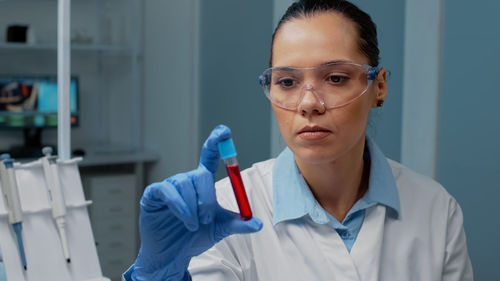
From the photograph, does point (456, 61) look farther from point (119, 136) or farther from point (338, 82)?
point (119, 136)

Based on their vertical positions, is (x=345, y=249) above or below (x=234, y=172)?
below

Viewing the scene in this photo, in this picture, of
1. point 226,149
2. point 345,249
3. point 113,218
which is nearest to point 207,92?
point 113,218

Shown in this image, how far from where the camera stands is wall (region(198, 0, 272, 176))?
2.67 metres

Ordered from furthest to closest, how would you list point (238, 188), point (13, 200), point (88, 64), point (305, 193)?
point (88, 64) < point (13, 200) < point (305, 193) < point (238, 188)

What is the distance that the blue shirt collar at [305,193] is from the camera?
1.13 m

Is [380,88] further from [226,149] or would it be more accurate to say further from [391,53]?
[391,53]

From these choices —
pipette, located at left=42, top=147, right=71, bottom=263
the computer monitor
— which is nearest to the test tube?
pipette, located at left=42, top=147, right=71, bottom=263

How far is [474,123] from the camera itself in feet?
5.27

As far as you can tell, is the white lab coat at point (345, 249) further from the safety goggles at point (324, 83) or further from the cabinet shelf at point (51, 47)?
the cabinet shelf at point (51, 47)

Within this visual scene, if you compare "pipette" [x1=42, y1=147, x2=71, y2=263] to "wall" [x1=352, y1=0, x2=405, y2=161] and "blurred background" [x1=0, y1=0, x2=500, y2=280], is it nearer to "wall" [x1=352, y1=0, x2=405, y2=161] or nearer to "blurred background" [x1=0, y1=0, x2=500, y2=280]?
"blurred background" [x1=0, y1=0, x2=500, y2=280]

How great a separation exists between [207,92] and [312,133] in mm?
2356

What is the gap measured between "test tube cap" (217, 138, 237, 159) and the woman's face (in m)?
0.25

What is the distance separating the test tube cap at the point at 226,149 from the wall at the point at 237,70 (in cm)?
178

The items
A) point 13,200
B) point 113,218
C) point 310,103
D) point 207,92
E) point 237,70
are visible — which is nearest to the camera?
point 310,103
